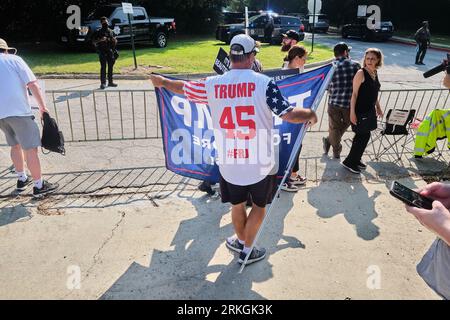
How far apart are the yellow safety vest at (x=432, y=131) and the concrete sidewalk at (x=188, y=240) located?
0.56m

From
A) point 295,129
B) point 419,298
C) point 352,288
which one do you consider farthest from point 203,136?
point 419,298

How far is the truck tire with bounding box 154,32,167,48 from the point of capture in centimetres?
1849

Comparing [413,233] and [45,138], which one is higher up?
[45,138]

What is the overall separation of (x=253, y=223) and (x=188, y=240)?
837mm

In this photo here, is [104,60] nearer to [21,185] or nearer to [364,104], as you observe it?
[21,185]

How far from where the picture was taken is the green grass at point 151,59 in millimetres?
13320

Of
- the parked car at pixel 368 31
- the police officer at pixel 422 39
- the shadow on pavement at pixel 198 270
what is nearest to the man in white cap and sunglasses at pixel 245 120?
the shadow on pavement at pixel 198 270

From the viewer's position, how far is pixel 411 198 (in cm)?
236

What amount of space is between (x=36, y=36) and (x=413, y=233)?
21.7 meters

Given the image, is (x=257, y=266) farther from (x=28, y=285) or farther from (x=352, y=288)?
(x=28, y=285)

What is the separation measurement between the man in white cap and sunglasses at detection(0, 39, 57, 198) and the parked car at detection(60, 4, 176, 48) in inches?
448

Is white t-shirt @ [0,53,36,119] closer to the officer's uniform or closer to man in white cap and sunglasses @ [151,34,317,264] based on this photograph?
man in white cap and sunglasses @ [151,34,317,264]

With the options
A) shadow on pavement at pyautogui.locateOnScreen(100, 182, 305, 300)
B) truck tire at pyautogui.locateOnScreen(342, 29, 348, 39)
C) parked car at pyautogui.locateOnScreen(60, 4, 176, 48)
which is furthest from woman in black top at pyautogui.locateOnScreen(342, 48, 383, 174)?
truck tire at pyautogui.locateOnScreen(342, 29, 348, 39)

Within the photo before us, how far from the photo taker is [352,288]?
3412 mm
